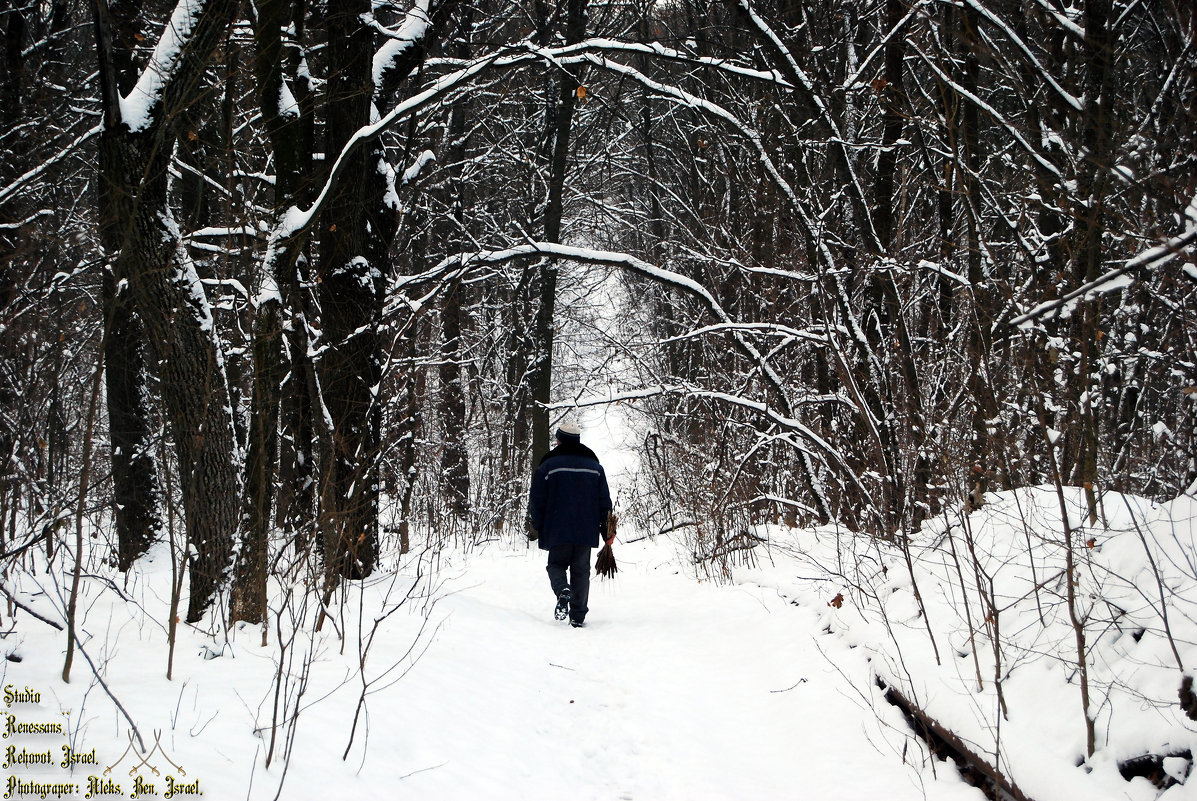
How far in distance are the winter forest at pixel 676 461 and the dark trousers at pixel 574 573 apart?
369 millimetres

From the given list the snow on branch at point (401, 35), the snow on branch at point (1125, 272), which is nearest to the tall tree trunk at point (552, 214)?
the snow on branch at point (401, 35)

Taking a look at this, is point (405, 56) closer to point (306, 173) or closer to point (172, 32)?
point (306, 173)

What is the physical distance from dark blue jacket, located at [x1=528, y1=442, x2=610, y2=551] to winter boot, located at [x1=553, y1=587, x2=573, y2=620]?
0.44 meters

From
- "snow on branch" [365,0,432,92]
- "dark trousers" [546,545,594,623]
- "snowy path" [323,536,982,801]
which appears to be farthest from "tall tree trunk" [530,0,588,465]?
"snowy path" [323,536,982,801]

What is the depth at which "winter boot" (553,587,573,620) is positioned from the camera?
686cm

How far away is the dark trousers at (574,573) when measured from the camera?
6883mm

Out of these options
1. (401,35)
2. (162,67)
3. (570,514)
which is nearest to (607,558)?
(570,514)

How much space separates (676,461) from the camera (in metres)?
10.2

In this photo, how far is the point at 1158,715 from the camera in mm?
2557

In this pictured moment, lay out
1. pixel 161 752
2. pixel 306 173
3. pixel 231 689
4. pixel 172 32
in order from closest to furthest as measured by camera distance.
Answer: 1. pixel 161 752
2. pixel 231 689
3. pixel 172 32
4. pixel 306 173

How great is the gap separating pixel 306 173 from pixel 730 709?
5498mm

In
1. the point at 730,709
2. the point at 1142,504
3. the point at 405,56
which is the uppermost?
the point at 405,56

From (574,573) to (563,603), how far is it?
300 mm

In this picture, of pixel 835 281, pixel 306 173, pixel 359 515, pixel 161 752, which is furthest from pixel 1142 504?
pixel 306 173
